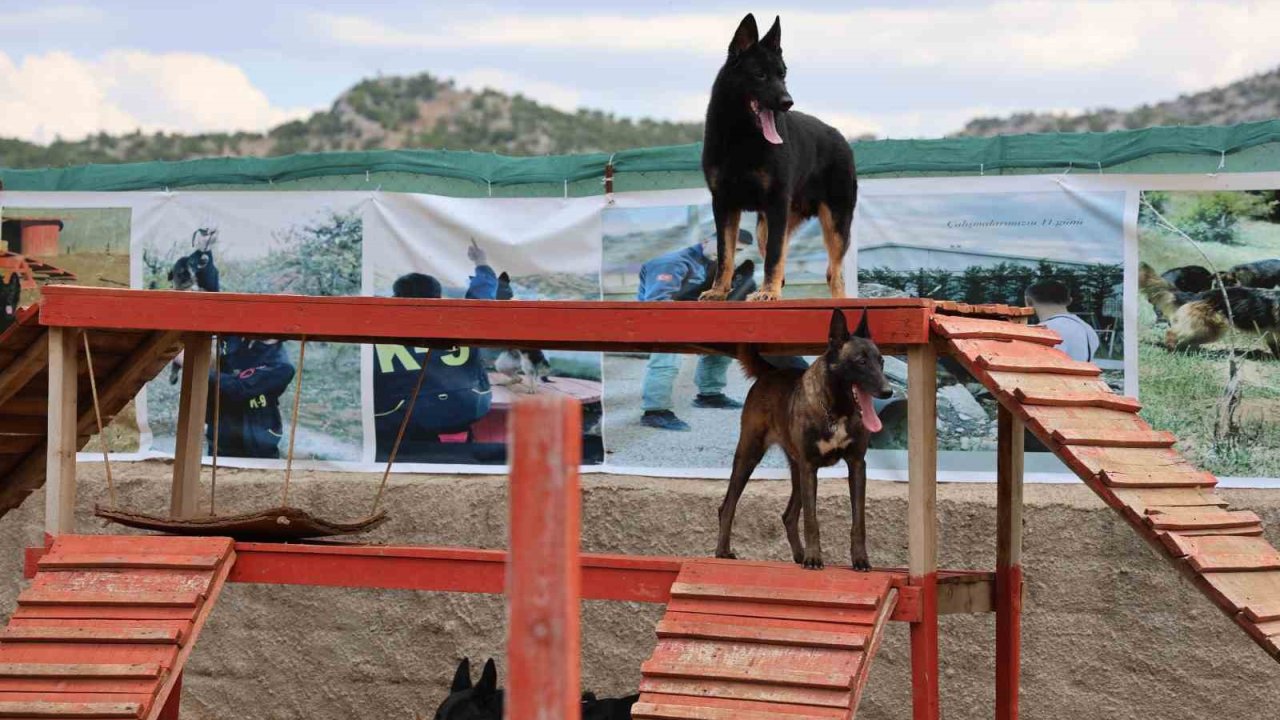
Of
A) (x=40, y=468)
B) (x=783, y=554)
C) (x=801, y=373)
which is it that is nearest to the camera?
(x=801, y=373)

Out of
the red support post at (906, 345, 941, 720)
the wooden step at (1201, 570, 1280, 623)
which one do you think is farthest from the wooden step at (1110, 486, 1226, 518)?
the red support post at (906, 345, 941, 720)

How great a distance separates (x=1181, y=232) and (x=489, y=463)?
455cm

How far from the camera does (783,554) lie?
397 inches

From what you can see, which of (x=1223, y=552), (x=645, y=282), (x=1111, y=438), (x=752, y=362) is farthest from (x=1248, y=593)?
(x=645, y=282)

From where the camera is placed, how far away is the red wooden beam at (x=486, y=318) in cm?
736

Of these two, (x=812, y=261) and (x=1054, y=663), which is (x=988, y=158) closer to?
(x=812, y=261)

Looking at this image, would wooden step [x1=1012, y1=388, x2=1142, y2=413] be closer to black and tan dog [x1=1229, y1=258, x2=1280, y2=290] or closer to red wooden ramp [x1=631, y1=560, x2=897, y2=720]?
red wooden ramp [x1=631, y1=560, x2=897, y2=720]

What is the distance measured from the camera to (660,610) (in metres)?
10.3

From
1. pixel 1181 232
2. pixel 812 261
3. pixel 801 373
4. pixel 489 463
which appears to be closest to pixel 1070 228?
pixel 1181 232

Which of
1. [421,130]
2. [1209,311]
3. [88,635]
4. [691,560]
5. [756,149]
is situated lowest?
[88,635]

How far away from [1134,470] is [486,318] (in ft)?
10.1

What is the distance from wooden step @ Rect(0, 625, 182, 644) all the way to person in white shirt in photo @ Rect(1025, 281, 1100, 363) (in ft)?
17.6

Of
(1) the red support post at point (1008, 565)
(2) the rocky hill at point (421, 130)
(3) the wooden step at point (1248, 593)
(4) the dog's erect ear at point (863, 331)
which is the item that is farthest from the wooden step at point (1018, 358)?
(2) the rocky hill at point (421, 130)

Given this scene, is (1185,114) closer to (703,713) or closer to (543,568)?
(703,713)
